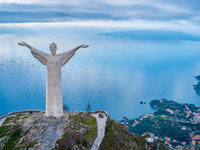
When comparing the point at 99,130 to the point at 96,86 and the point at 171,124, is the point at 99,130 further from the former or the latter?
the point at 96,86

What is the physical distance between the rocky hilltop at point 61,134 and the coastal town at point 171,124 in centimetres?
2164

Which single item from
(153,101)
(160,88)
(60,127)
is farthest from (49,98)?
(160,88)

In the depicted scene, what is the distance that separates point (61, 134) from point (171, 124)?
3588 centimetres

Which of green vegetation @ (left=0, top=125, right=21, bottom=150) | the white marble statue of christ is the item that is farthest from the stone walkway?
green vegetation @ (left=0, top=125, right=21, bottom=150)

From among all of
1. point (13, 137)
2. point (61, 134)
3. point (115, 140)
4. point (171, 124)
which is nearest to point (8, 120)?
point (13, 137)

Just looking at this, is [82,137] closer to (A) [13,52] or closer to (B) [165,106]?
(B) [165,106]

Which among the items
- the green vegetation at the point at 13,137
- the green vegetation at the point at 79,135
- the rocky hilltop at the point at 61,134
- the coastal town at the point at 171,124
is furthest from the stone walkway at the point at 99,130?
the coastal town at the point at 171,124

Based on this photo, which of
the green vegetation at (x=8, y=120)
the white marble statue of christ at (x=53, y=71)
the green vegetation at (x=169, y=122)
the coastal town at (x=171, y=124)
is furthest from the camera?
the green vegetation at (x=169, y=122)

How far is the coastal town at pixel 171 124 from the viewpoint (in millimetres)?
36250

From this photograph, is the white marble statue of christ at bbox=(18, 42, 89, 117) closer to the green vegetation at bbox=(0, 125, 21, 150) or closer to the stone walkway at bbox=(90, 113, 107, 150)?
the green vegetation at bbox=(0, 125, 21, 150)

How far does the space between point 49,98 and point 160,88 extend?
55490 millimetres

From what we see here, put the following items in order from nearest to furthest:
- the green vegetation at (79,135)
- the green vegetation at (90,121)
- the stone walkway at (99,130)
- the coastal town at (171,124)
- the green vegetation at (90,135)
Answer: the green vegetation at (79,135) < the stone walkway at (99,130) < the green vegetation at (90,135) < the green vegetation at (90,121) < the coastal town at (171,124)

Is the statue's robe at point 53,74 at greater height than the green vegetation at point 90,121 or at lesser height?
greater

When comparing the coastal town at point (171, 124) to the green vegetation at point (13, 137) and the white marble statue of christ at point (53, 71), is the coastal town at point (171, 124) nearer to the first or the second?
the white marble statue of christ at point (53, 71)
